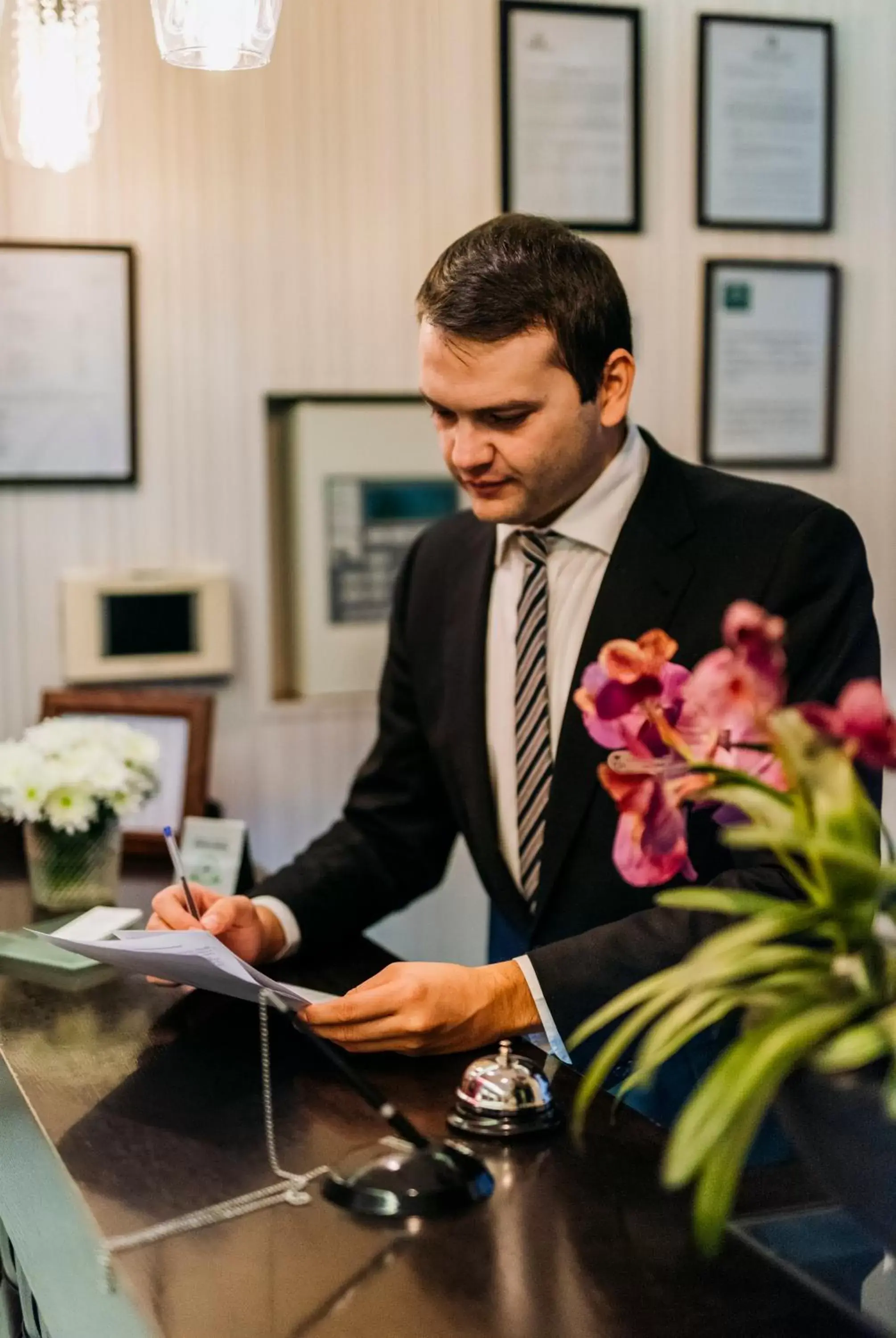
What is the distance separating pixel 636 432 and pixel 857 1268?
4.22 feet

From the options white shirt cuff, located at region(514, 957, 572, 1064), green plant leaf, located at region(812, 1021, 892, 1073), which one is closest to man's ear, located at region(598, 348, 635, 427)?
white shirt cuff, located at region(514, 957, 572, 1064)

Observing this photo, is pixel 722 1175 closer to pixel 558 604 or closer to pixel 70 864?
pixel 558 604

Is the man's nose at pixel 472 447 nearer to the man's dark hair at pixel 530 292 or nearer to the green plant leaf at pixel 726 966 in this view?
the man's dark hair at pixel 530 292

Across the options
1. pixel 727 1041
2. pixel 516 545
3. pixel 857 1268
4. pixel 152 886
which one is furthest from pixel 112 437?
pixel 857 1268

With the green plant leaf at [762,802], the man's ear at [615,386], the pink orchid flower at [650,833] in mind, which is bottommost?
the pink orchid flower at [650,833]

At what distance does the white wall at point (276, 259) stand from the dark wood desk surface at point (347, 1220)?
143 centimetres

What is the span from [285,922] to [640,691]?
1099 millimetres

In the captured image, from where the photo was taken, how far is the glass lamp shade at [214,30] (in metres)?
1.70

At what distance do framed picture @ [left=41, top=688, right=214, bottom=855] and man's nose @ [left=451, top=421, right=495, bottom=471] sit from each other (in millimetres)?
1150

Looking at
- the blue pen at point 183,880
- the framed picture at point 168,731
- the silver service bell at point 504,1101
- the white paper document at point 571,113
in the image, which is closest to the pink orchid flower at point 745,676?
the silver service bell at point 504,1101

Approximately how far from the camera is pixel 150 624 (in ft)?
9.95

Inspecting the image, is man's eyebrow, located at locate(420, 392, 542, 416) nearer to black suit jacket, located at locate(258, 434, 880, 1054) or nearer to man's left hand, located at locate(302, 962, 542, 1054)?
black suit jacket, located at locate(258, 434, 880, 1054)

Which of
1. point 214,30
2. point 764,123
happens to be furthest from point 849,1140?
point 764,123

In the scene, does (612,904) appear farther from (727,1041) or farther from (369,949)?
(727,1041)
